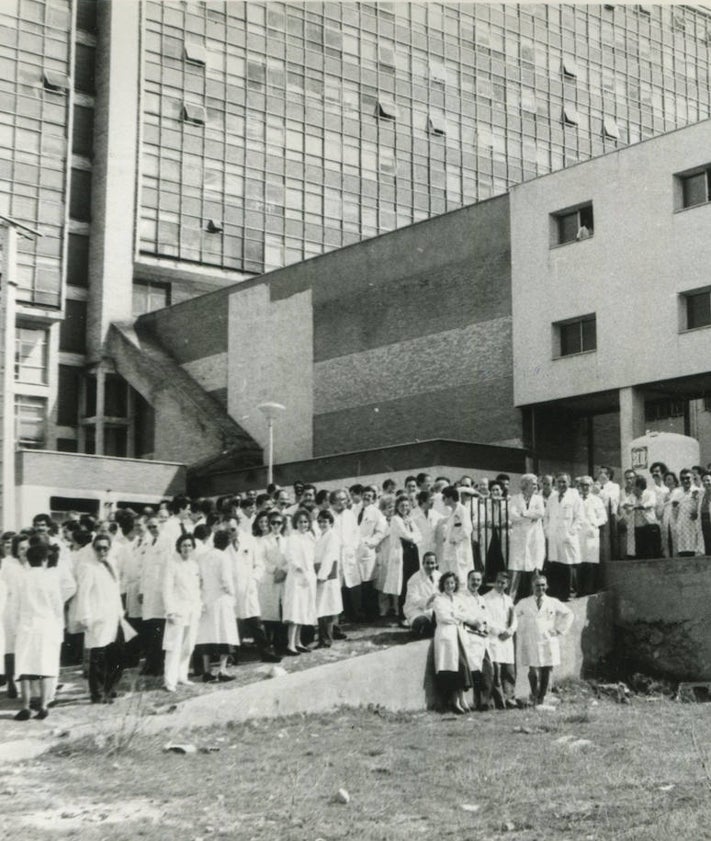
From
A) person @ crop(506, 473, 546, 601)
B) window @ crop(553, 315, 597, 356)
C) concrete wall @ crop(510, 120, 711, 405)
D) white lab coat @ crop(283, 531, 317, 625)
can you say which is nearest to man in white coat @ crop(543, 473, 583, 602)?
person @ crop(506, 473, 546, 601)

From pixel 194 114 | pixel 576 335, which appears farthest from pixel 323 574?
pixel 194 114

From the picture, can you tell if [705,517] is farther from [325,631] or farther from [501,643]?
[325,631]

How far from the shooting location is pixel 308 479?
33719 millimetres

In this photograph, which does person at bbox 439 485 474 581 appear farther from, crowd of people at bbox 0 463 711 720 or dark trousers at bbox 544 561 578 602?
dark trousers at bbox 544 561 578 602

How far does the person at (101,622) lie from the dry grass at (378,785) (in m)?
1.67

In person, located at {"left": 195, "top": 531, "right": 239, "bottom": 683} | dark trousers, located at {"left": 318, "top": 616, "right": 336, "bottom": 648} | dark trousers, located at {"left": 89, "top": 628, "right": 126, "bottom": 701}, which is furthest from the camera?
dark trousers, located at {"left": 318, "top": 616, "right": 336, "bottom": 648}

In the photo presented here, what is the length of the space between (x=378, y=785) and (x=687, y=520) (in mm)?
8469

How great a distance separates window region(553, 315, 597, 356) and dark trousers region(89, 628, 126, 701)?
19.9 m

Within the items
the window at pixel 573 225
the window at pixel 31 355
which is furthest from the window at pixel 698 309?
the window at pixel 31 355

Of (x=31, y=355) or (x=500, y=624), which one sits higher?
(x=31, y=355)

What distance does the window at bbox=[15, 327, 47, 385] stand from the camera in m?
42.5

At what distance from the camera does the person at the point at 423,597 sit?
15820 millimetres

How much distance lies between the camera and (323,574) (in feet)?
52.8

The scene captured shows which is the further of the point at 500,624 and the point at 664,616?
the point at 664,616
